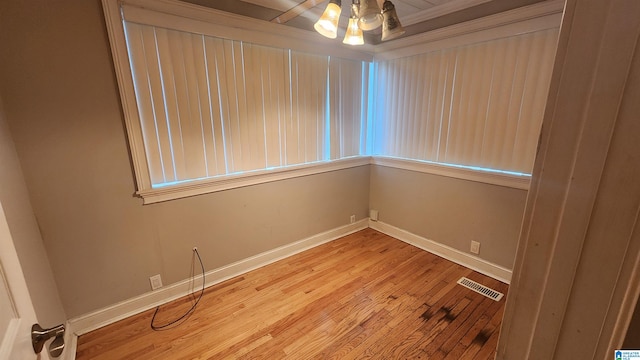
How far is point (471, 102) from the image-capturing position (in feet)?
7.62

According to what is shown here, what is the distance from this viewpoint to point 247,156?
7.63 feet

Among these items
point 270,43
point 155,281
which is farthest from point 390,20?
point 155,281

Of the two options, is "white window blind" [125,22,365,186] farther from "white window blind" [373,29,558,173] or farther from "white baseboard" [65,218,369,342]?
"white baseboard" [65,218,369,342]

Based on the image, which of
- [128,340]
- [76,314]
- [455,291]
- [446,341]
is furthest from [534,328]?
[76,314]

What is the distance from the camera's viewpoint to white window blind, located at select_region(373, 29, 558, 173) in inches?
77.9

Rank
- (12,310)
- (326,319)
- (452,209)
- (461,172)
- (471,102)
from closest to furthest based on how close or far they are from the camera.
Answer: (12,310), (326,319), (471,102), (461,172), (452,209)

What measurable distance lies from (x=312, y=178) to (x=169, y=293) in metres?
1.65

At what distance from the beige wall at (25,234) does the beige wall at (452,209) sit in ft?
9.71

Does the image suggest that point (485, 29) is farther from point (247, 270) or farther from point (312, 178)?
point (247, 270)

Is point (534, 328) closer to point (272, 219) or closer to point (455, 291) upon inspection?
point (455, 291)

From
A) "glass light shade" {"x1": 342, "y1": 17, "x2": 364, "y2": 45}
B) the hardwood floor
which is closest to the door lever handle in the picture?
the hardwood floor

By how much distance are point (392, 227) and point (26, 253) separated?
3.04 meters

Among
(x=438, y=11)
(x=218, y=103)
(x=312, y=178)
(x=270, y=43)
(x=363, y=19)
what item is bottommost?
(x=312, y=178)

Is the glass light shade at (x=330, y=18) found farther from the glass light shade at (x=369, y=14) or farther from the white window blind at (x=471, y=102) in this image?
the white window blind at (x=471, y=102)
